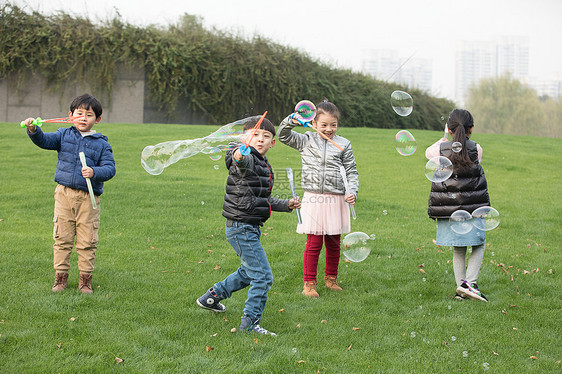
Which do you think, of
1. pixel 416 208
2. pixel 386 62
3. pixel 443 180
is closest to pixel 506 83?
pixel 386 62

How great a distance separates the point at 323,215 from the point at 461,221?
124cm

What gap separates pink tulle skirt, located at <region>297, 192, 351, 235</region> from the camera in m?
4.91

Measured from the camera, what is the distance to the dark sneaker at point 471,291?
4805 millimetres

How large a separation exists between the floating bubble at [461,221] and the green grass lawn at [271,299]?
65 centimetres

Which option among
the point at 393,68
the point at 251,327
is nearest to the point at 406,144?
the point at 251,327

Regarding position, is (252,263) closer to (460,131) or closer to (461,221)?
(461,221)

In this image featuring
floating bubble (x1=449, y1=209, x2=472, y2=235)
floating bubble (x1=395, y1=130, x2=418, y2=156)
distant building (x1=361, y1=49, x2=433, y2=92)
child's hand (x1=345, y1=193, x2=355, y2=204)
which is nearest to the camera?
child's hand (x1=345, y1=193, x2=355, y2=204)

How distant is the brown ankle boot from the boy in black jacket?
958 millimetres

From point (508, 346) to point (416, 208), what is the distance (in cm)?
525

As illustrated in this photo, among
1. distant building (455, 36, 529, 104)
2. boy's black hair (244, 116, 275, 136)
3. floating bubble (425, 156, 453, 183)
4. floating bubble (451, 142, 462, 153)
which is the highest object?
distant building (455, 36, 529, 104)

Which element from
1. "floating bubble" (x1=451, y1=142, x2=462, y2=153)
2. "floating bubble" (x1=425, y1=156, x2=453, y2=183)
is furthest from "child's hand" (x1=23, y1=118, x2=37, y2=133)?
"floating bubble" (x1=451, y1=142, x2=462, y2=153)

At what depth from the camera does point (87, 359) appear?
11.1ft

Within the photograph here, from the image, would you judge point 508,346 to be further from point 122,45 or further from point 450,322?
point 122,45

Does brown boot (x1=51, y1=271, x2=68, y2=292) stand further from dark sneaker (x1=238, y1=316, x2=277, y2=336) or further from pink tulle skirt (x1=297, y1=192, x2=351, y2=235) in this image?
pink tulle skirt (x1=297, y1=192, x2=351, y2=235)
